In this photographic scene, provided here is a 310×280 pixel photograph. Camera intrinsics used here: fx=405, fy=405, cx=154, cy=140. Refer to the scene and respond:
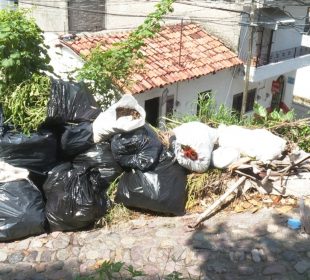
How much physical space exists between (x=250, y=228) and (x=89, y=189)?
140cm

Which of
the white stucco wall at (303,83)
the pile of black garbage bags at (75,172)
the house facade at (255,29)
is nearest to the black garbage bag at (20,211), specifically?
the pile of black garbage bags at (75,172)

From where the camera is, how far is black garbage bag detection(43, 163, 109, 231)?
3.39 meters

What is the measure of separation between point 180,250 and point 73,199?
988mm

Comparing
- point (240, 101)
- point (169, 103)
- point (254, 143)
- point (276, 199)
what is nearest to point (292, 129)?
point (254, 143)

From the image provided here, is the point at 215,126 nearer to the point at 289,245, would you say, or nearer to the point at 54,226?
the point at 289,245

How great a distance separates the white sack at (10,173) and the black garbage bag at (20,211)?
46 mm

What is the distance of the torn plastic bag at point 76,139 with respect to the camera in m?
3.71

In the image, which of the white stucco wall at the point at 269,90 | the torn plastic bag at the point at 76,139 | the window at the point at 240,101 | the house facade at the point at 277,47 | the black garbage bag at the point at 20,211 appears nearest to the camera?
the black garbage bag at the point at 20,211

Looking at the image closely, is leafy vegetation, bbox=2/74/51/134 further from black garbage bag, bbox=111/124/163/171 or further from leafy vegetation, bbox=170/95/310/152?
leafy vegetation, bbox=170/95/310/152

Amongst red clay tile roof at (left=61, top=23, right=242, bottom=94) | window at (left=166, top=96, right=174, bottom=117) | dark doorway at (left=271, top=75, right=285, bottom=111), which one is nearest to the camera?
red clay tile roof at (left=61, top=23, right=242, bottom=94)

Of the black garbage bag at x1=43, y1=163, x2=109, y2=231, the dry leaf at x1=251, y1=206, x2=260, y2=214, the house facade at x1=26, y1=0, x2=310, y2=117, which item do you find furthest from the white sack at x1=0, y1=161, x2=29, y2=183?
the house facade at x1=26, y1=0, x2=310, y2=117

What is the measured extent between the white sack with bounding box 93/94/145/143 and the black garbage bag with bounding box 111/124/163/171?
71 mm

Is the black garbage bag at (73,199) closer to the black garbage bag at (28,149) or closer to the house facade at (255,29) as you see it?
the black garbage bag at (28,149)

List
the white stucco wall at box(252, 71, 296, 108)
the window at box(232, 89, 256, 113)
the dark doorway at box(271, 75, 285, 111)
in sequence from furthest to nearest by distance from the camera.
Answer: the dark doorway at box(271, 75, 285, 111) < the white stucco wall at box(252, 71, 296, 108) < the window at box(232, 89, 256, 113)
